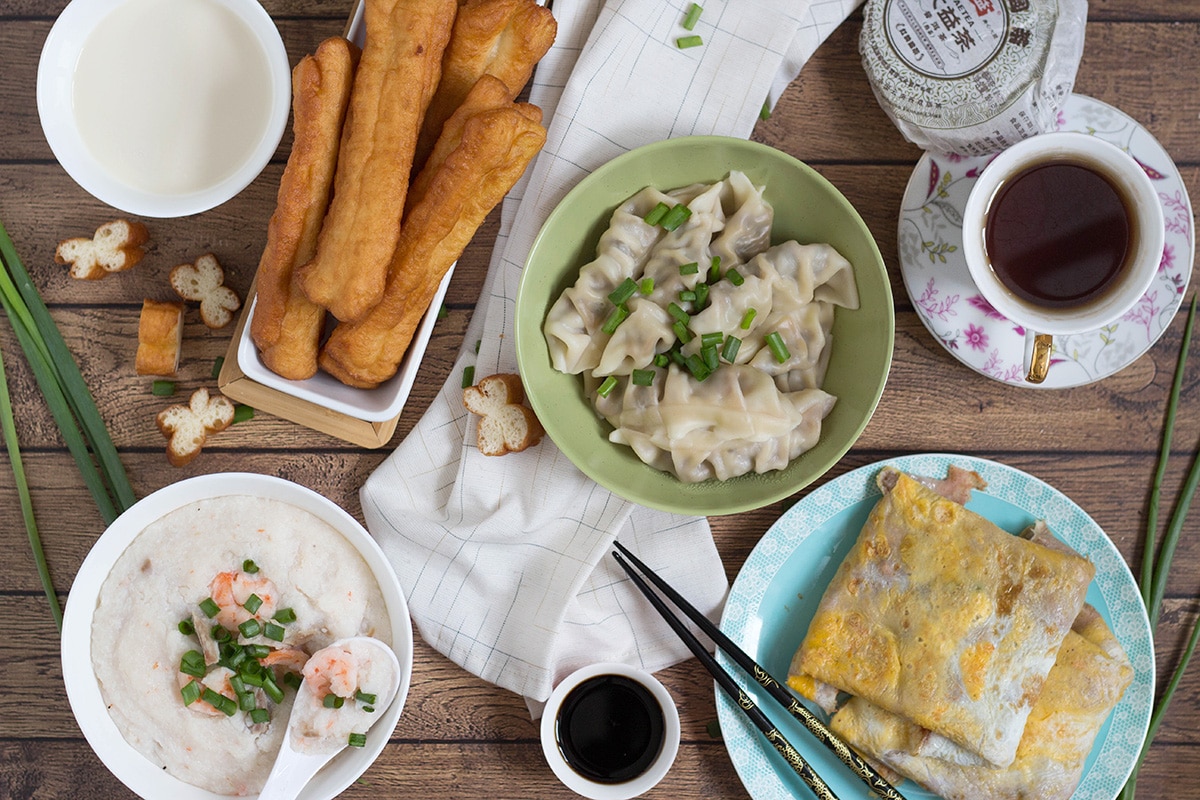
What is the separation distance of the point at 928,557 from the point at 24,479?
2.40 metres

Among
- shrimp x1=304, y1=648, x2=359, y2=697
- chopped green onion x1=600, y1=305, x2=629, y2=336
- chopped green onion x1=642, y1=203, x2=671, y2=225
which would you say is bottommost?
shrimp x1=304, y1=648, x2=359, y2=697

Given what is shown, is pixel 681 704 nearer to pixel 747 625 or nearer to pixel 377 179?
pixel 747 625

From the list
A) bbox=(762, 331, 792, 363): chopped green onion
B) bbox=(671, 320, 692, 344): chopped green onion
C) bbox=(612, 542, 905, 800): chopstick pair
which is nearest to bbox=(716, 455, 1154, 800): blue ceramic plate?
bbox=(612, 542, 905, 800): chopstick pair

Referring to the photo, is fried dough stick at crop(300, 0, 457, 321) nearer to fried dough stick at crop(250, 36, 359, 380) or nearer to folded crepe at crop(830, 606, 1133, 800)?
fried dough stick at crop(250, 36, 359, 380)

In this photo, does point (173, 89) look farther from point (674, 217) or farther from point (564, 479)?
point (564, 479)

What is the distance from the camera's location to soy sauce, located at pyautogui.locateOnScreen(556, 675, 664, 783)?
2328 mm

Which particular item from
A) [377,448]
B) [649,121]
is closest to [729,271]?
[649,121]

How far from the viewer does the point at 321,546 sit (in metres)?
2.20

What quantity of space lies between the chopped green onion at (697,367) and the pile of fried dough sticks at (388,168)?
61cm

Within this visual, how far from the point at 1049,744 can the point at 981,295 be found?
1157mm

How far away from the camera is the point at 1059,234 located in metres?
2.21

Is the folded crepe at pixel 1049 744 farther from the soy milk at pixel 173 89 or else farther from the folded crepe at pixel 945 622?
the soy milk at pixel 173 89

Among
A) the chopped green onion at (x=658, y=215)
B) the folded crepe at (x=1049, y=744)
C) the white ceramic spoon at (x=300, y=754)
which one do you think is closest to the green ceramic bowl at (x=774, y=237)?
the chopped green onion at (x=658, y=215)

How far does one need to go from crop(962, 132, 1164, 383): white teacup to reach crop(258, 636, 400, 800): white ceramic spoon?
1694 mm
